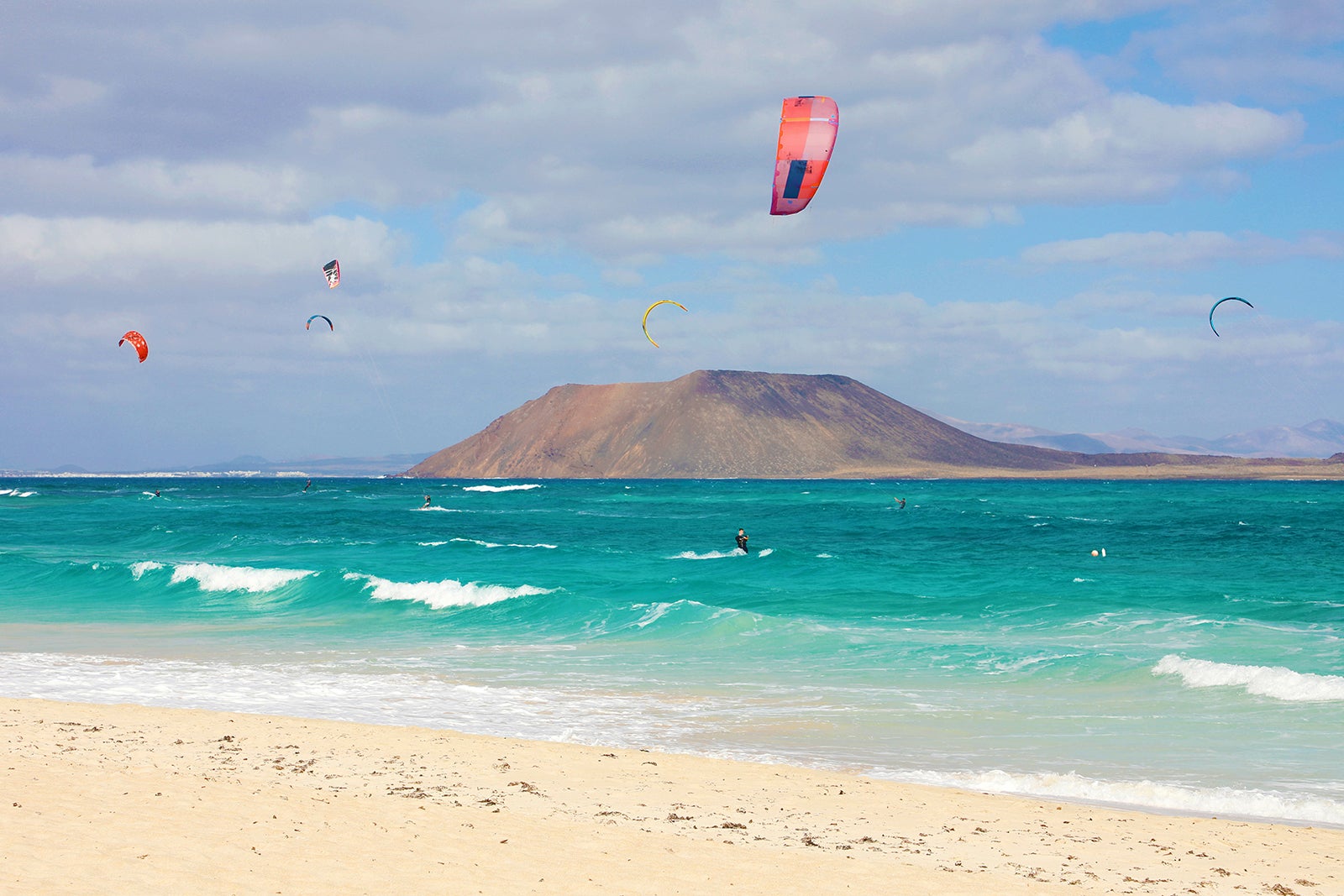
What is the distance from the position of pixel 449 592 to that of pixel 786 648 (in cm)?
1036

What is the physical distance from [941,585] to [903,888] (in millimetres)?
22807

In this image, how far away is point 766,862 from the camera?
8.05 meters

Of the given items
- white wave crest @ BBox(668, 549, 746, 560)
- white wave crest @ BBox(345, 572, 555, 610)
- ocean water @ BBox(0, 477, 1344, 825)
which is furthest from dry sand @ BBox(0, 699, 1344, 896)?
white wave crest @ BBox(668, 549, 746, 560)

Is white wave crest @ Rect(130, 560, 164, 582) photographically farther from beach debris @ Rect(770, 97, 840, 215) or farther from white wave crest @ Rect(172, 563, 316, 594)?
beach debris @ Rect(770, 97, 840, 215)

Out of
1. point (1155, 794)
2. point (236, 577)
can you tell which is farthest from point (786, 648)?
point (236, 577)

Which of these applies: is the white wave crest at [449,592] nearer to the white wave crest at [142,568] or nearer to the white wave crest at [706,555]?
the white wave crest at [142,568]

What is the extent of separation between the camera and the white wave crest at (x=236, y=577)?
97.9 ft

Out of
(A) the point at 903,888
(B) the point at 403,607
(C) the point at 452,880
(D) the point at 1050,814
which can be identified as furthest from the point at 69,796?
(B) the point at 403,607

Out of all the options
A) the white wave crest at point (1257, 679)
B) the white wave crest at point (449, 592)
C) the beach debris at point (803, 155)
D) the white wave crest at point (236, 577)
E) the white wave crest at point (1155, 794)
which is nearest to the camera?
the white wave crest at point (1155, 794)

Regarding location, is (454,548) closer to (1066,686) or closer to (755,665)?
(755,665)

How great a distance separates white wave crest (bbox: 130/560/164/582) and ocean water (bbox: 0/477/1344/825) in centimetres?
9

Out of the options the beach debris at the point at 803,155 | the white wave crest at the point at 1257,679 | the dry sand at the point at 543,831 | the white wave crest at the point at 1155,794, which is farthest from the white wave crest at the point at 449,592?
the white wave crest at the point at 1155,794

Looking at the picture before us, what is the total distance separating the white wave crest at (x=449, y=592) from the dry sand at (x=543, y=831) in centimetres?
1443

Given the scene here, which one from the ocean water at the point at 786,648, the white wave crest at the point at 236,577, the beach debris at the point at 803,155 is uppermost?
the beach debris at the point at 803,155
